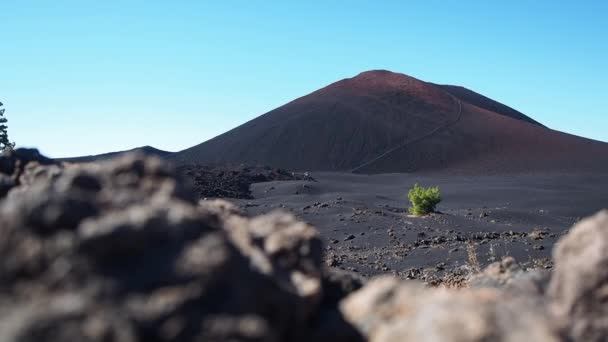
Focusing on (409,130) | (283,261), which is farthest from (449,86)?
Answer: (283,261)

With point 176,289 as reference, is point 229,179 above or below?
below

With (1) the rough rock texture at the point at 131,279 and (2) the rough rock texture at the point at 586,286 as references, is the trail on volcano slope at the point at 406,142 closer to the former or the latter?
(2) the rough rock texture at the point at 586,286

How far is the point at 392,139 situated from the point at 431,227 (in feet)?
138

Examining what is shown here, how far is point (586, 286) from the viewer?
2562 millimetres

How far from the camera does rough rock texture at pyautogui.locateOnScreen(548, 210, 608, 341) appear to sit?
2488 mm

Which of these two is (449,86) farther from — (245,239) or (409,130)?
(245,239)

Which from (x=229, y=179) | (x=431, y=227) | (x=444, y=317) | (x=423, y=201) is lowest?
(x=431, y=227)

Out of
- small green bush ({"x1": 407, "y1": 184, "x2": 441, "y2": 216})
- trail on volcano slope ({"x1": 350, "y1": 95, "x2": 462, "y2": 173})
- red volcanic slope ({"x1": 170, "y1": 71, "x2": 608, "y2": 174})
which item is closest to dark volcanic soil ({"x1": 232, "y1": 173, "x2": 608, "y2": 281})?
small green bush ({"x1": 407, "y1": 184, "x2": 441, "y2": 216})

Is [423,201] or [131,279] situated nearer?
[131,279]

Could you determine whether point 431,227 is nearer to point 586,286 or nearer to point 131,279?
point 586,286

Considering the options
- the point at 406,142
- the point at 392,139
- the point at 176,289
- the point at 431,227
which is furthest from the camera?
the point at 392,139

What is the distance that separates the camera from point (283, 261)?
8.58 ft

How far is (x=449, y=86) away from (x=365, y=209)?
6778 cm

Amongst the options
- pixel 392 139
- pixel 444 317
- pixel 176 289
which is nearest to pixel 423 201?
pixel 444 317
